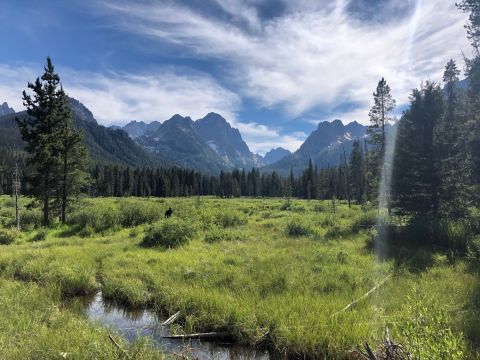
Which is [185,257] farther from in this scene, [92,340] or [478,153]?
[478,153]

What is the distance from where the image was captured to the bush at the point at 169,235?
18.7m

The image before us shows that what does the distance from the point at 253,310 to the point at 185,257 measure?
21.9ft

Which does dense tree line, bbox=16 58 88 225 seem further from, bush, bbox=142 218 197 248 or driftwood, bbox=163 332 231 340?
driftwood, bbox=163 332 231 340

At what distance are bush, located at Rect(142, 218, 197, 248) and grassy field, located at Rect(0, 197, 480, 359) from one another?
0.06 meters

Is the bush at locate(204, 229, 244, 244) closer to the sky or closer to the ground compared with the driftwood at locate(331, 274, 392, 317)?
closer to the sky

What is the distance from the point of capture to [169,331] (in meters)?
8.74

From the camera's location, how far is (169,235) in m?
19.0

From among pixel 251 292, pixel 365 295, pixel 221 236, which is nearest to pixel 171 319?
pixel 251 292

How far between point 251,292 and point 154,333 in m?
3.29

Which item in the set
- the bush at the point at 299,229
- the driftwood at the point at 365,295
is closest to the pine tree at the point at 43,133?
the bush at the point at 299,229

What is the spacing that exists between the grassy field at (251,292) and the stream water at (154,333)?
379 mm

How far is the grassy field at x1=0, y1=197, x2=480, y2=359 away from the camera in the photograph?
22.7 feet

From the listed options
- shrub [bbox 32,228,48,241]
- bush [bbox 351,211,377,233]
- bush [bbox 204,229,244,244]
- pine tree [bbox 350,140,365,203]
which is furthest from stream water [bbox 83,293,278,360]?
pine tree [bbox 350,140,365,203]

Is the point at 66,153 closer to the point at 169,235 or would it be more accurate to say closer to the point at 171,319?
the point at 169,235
